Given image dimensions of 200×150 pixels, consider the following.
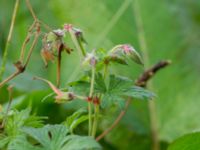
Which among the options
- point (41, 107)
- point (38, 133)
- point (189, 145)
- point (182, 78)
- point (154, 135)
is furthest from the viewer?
point (182, 78)

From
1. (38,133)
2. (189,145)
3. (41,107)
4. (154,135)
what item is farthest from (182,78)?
(38,133)

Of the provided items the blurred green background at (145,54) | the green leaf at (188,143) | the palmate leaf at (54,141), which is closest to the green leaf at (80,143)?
the palmate leaf at (54,141)

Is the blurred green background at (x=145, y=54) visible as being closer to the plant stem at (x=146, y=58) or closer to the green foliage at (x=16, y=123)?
the plant stem at (x=146, y=58)

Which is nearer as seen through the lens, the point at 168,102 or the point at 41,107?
the point at 41,107

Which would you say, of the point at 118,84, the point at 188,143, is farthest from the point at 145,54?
the point at 118,84

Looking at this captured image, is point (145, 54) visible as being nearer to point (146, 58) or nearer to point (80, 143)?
point (146, 58)

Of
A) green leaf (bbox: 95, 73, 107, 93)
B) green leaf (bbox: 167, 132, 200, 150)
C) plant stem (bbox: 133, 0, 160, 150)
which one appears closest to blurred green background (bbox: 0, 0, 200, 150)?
plant stem (bbox: 133, 0, 160, 150)

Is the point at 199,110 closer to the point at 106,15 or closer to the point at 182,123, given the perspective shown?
the point at 182,123
